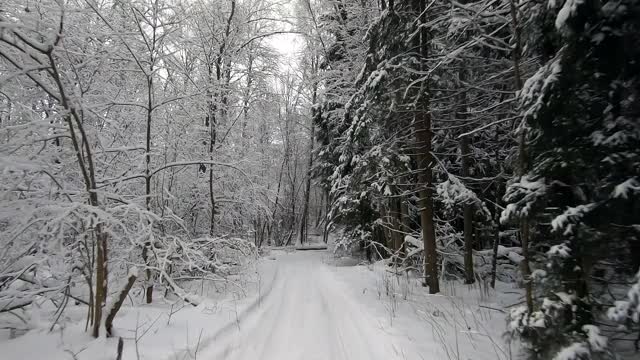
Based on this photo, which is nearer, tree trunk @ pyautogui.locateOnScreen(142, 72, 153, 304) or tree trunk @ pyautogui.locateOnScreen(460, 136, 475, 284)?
tree trunk @ pyautogui.locateOnScreen(142, 72, 153, 304)

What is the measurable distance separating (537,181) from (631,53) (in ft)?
4.36

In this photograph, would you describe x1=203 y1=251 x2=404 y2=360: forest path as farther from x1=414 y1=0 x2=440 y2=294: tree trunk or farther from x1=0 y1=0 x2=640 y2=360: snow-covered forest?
x1=414 y1=0 x2=440 y2=294: tree trunk

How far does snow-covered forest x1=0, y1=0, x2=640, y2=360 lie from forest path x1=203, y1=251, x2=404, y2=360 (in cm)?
5

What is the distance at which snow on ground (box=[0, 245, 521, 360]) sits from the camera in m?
4.14

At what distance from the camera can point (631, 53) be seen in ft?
10.1

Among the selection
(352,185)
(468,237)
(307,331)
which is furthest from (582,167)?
(352,185)

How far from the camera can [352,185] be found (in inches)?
436

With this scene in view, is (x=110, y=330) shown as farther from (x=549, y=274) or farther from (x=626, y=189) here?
(x=626, y=189)

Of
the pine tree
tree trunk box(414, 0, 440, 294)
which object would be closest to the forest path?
tree trunk box(414, 0, 440, 294)

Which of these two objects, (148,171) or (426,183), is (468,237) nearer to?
(426,183)

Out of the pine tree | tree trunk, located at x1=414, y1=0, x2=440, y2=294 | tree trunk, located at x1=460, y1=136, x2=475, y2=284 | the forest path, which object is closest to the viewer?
the pine tree

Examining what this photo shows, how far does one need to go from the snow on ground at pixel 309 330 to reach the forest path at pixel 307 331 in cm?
2

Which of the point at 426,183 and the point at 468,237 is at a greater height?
the point at 426,183

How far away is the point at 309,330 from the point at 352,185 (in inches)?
218
